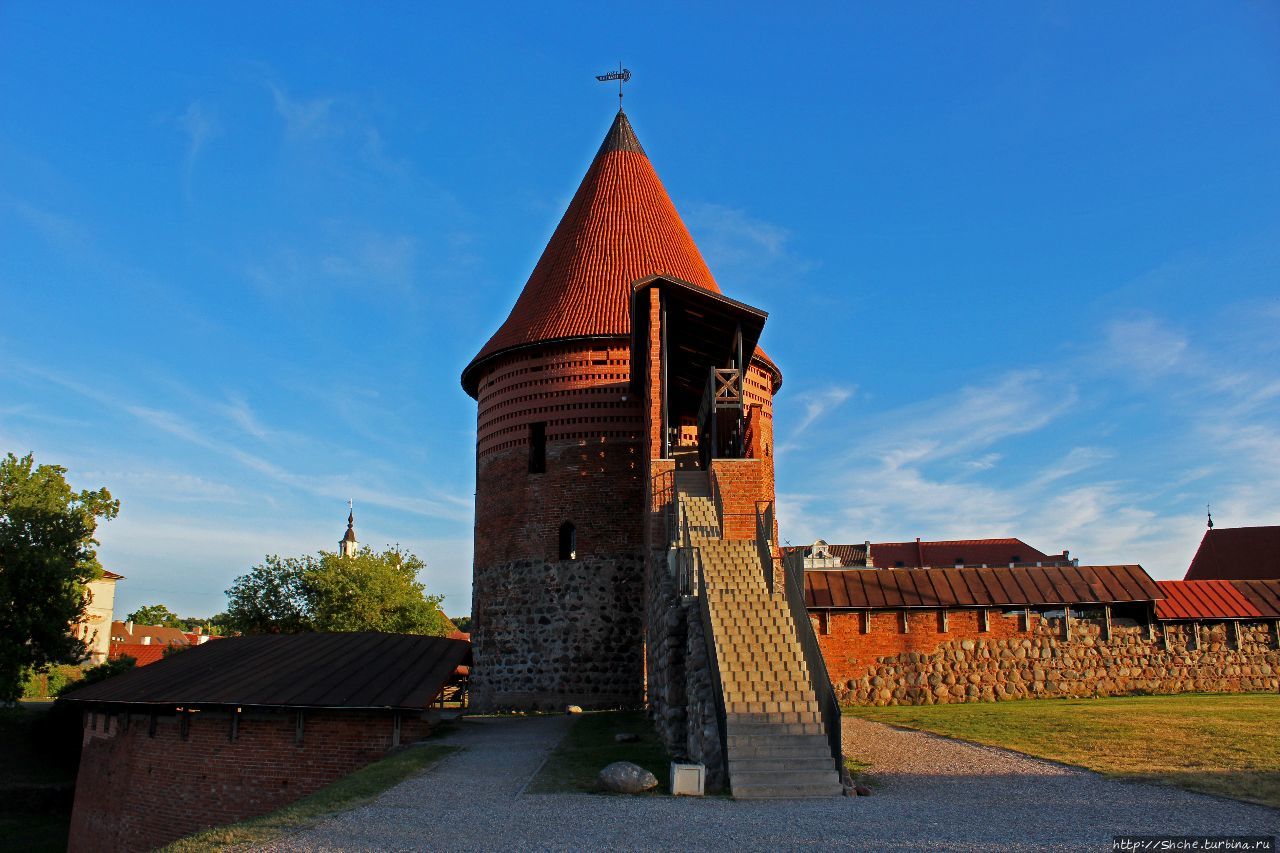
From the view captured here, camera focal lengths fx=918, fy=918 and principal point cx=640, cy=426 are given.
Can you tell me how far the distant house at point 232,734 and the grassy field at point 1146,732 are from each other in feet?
27.2

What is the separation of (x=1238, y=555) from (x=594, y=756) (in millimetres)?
37740

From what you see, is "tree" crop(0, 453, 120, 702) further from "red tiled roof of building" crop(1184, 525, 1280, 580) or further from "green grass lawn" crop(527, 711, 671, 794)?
"red tiled roof of building" crop(1184, 525, 1280, 580)

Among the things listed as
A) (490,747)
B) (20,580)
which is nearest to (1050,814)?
(490,747)

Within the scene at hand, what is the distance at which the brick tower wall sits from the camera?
61.8ft

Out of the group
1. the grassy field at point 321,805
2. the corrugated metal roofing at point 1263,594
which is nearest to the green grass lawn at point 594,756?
the grassy field at point 321,805

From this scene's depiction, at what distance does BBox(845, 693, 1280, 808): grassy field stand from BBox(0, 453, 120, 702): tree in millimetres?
18356

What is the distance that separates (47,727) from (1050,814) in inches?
952

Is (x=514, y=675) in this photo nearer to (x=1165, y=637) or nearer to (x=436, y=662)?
(x=436, y=662)

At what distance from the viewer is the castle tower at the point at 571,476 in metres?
18.8

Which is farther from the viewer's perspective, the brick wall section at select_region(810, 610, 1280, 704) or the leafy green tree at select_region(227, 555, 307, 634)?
the leafy green tree at select_region(227, 555, 307, 634)

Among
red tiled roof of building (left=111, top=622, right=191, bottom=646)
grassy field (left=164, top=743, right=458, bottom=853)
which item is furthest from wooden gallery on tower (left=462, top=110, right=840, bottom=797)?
red tiled roof of building (left=111, top=622, right=191, bottom=646)

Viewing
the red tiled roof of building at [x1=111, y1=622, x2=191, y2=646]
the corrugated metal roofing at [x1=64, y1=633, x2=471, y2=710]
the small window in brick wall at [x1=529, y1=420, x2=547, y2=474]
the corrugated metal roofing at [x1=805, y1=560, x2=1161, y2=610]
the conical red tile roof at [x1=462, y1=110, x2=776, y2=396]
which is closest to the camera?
the corrugated metal roofing at [x1=64, y1=633, x2=471, y2=710]

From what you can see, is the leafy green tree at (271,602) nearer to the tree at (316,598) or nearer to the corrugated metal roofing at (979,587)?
the tree at (316,598)

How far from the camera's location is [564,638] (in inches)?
748
